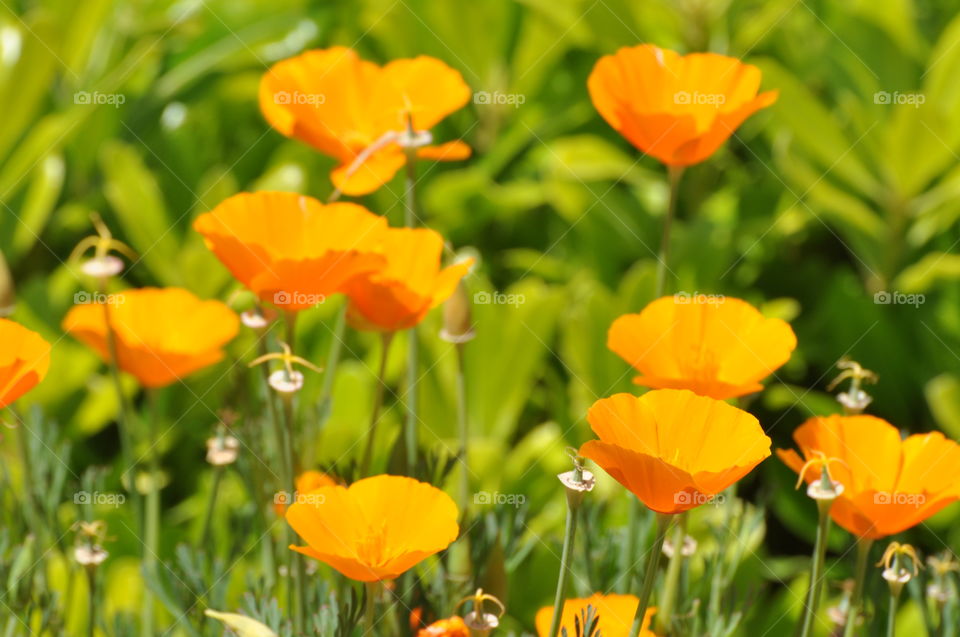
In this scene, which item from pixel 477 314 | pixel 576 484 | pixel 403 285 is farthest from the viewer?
pixel 477 314

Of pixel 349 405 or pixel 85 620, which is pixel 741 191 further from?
pixel 85 620

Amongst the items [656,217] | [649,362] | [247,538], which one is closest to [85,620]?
[247,538]

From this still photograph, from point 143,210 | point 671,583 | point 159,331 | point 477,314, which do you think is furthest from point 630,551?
point 143,210

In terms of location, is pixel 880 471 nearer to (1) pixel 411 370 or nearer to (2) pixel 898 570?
(2) pixel 898 570

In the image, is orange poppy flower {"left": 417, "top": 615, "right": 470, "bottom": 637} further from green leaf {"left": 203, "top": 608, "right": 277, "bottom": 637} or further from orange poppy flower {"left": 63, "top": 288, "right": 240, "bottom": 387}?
orange poppy flower {"left": 63, "top": 288, "right": 240, "bottom": 387}

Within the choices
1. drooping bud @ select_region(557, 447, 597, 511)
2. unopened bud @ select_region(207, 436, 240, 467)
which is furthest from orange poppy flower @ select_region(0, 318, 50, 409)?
drooping bud @ select_region(557, 447, 597, 511)

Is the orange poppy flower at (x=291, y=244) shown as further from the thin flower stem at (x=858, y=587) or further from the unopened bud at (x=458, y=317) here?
the thin flower stem at (x=858, y=587)
